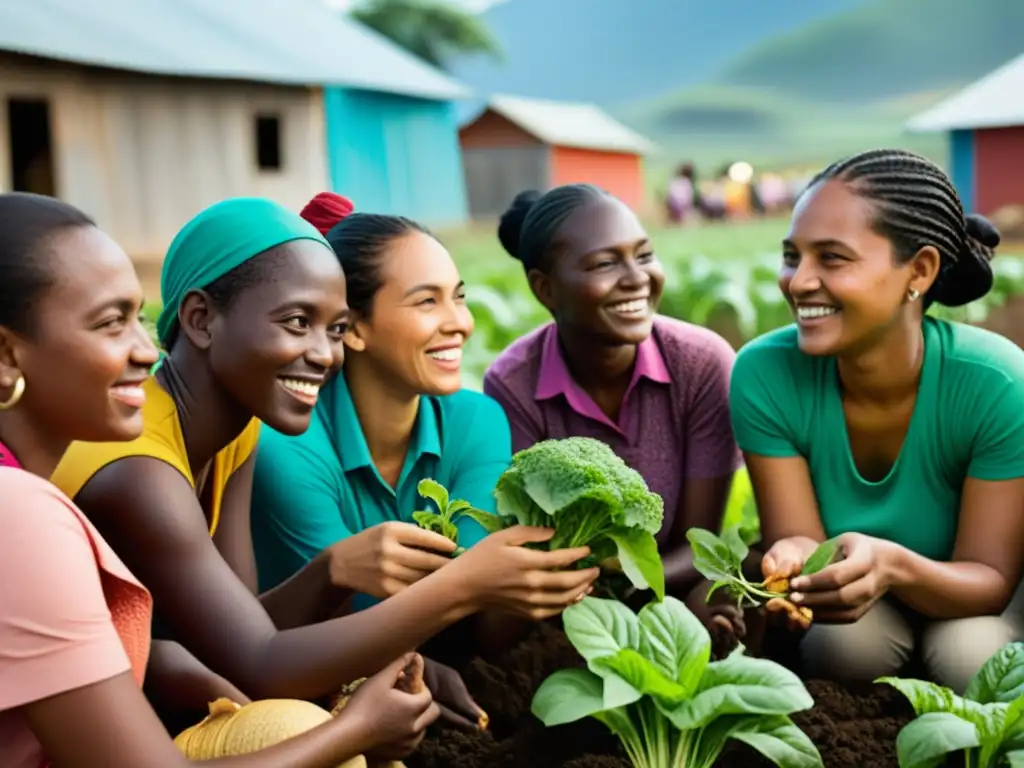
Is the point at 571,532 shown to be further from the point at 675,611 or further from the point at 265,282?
the point at 265,282

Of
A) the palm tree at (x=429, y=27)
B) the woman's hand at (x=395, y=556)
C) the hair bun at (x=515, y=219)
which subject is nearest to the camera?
the woman's hand at (x=395, y=556)

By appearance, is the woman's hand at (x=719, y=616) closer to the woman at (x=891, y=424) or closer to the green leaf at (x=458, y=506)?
the woman at (x=891, y=424)

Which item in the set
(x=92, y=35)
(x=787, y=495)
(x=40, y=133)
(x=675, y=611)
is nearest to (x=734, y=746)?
(x=675, y=611)

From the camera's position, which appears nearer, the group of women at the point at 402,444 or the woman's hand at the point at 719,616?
the group of women at the point at 402,444

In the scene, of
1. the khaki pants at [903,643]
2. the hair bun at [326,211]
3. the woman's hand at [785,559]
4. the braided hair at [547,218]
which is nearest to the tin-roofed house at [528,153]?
the braided hair at [547,218]

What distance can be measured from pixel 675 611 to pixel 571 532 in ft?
0.92

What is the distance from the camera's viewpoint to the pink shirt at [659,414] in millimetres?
3461

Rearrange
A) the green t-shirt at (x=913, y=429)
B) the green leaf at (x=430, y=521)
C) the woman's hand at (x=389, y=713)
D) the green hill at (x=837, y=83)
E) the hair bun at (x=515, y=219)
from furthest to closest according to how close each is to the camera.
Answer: the green hill at (x=837, y=83) → the hair bun at (x=515, y=219) → the green t-shirt at (x=913, y=429) → the green leaf at (x=430, y=521) → the woman's hand at (x=389, y=713)

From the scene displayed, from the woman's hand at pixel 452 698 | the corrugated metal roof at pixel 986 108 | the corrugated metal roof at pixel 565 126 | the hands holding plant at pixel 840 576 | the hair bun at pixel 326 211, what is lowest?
the woman's hand at pixel 452 698

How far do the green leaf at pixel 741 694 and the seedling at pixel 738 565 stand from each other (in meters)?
0.27

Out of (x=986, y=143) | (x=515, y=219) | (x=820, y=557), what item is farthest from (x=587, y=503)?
(x=986, y=143)

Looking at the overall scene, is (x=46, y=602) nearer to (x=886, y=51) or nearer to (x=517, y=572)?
(x=517, y=572)

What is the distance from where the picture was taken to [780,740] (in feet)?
7.52

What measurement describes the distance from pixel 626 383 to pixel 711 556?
0.94 meters
